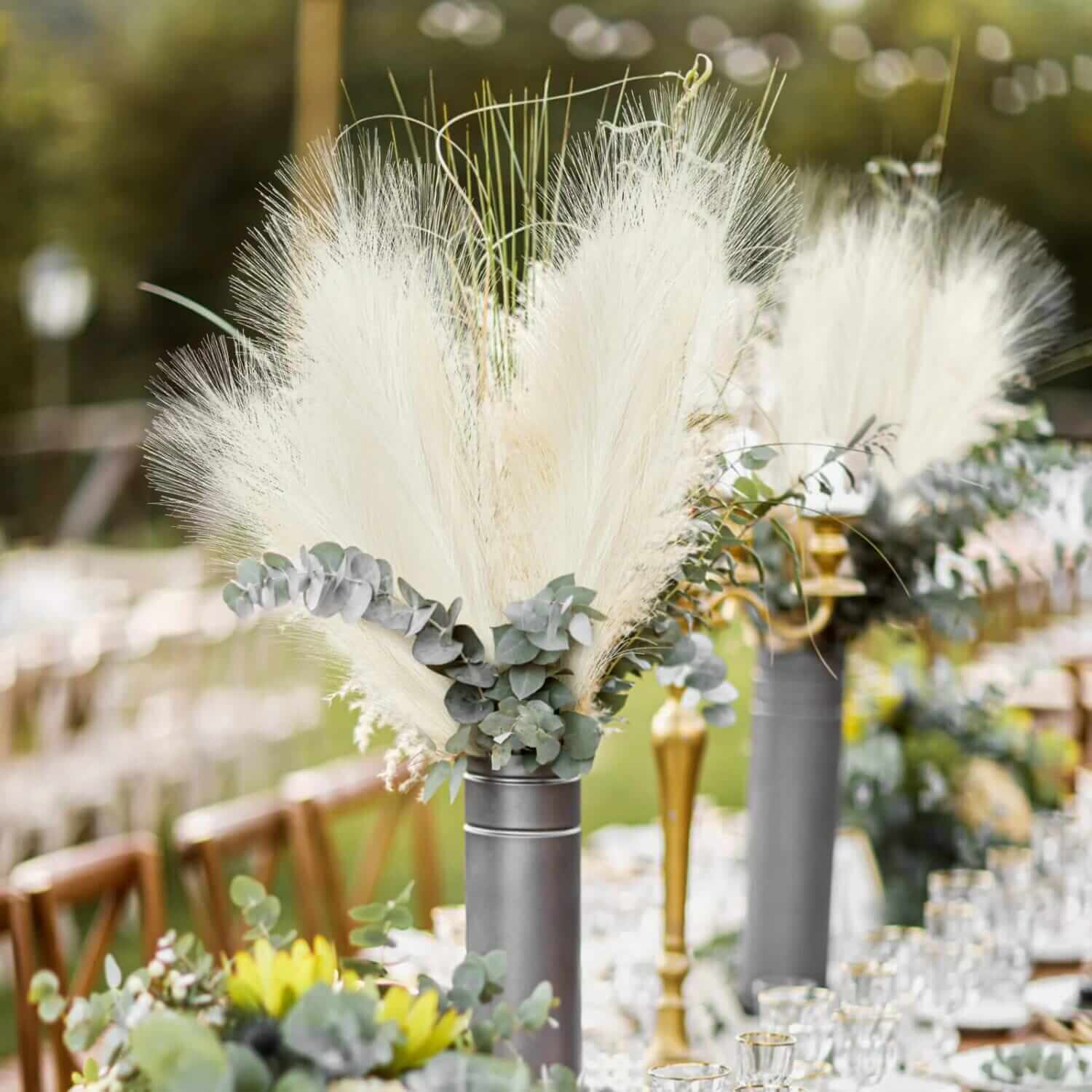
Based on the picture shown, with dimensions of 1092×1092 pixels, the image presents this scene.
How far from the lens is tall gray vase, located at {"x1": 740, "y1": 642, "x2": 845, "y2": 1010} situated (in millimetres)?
1889

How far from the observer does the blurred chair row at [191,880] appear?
2.14 meters

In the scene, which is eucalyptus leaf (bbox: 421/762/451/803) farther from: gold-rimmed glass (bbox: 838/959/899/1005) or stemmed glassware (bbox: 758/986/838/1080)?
gold-rimmed glass (bbox: 838/959/899/1005)

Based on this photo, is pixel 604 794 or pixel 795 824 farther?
pixel 604 794

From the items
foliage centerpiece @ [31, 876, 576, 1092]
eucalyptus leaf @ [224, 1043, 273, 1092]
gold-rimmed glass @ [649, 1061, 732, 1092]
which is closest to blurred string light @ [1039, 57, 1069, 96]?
gold-rimmed glass @ [649, 1061, 732, 1092]

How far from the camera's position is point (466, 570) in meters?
1.13

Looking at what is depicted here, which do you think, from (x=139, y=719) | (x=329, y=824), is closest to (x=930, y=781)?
(x=329, y=824)

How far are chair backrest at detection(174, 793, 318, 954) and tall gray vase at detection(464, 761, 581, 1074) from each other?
1.37 m

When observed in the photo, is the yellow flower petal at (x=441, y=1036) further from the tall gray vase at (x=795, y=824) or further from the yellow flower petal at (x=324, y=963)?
the tall gray vase at (x=795, y=824)

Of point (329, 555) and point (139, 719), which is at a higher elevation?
point (329, 555)

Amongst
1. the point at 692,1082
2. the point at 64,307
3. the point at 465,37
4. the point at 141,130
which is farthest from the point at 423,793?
the point at 141,130

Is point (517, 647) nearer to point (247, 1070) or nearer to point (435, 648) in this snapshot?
point (435, 648)

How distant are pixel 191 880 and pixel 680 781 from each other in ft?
3.69

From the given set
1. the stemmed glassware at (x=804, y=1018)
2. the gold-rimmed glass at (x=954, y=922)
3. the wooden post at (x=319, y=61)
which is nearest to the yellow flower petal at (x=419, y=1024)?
the stemmed glassware at (x=804, y=1018)

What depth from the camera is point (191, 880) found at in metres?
2.54
